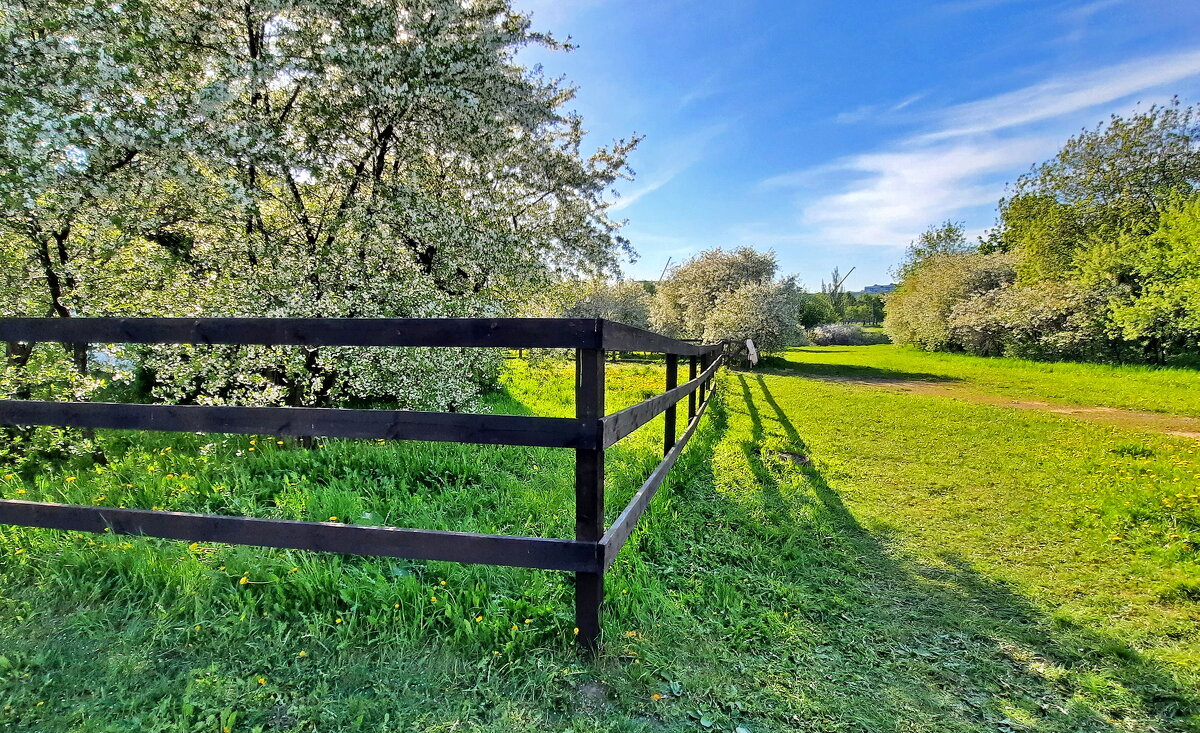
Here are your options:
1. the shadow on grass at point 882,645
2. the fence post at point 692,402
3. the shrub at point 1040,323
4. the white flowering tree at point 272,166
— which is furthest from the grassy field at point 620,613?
the shrub at point 1040,323

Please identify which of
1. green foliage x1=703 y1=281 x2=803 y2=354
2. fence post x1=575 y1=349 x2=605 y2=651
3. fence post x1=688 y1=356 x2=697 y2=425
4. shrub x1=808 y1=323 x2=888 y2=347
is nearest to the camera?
fence post x1=575 y1=349 x2=605 y2=651

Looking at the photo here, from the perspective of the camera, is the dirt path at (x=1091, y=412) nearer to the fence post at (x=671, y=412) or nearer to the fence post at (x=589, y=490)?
the fence post at (x=671, y=412)

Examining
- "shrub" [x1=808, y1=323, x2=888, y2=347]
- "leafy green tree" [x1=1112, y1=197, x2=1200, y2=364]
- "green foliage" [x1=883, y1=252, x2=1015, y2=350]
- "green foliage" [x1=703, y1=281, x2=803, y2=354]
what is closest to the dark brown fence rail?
"leafy green tree" [x1=1112, y1=197, x2=1200, y2=364]

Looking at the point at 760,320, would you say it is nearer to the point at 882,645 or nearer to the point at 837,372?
the point at 837,372

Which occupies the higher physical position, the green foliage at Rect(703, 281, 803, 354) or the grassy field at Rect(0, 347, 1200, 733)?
the green foliage at Rect(703, 281, 803, 354)

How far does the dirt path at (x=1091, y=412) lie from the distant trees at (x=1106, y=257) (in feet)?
25.8

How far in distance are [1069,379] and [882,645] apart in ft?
59.7

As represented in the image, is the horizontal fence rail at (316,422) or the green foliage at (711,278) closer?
the horizontal fence rail at (316,422)

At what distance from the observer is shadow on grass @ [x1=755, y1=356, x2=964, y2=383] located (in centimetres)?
1672

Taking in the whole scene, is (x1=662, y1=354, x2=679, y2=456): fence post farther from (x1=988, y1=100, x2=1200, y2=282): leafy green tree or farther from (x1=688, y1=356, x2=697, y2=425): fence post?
(x1=988, y1=100, x2=1200, y2=282): leafy green tree

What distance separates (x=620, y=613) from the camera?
2.30 metres

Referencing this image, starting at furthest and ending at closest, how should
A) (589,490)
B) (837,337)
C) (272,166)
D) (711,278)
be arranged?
1. (837,337)
2. (711,278)
3. (272,166)
4. (589,490)

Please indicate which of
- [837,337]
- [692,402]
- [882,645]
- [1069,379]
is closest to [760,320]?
[1069,379]

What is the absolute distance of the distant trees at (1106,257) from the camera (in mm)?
15852
